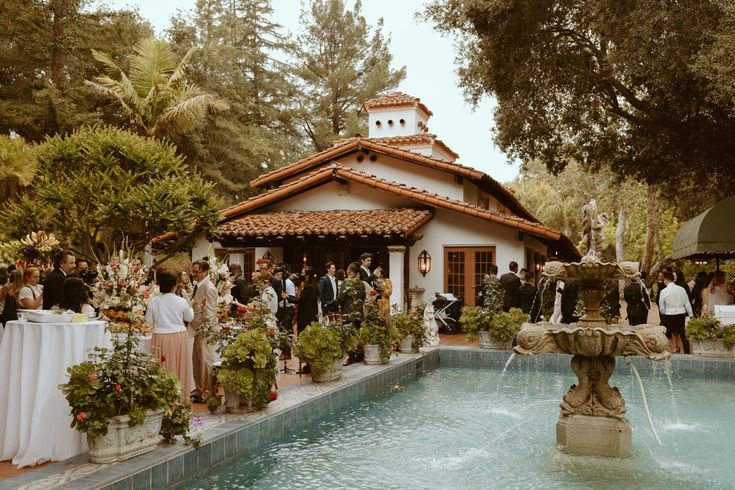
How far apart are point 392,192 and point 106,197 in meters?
8.73

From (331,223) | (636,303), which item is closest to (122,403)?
(636,303)

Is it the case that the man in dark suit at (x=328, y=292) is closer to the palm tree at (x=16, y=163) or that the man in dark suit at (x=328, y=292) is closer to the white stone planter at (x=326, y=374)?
the white stone planter at (x=326, y=374)

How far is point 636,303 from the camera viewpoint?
13367mm

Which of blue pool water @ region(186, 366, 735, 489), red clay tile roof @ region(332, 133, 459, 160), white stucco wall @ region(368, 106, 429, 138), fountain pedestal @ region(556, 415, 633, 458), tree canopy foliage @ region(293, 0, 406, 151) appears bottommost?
blue pool water @ region(186, 366, 735, 489)

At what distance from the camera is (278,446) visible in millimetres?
6891

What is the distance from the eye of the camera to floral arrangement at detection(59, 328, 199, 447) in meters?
5.02

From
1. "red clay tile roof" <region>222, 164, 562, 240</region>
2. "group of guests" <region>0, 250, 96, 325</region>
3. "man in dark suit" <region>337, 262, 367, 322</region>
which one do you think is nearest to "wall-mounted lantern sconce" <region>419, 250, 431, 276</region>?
"red clay tile roof" <region>222, 164, 562, 240</region>

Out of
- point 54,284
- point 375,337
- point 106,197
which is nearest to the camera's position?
point 54,284

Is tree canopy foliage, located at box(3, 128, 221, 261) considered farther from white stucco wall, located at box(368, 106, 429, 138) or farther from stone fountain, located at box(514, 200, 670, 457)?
stone fountain, located at box(514, 200, 670, 457)

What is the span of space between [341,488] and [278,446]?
4.77 ft

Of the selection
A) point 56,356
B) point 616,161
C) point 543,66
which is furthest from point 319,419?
point 616,161

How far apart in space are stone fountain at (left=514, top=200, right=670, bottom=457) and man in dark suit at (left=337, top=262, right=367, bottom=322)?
14.3 feet

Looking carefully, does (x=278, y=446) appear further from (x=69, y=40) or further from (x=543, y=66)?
(x=69, y=40)

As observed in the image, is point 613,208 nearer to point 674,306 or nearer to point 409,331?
point 674,306
